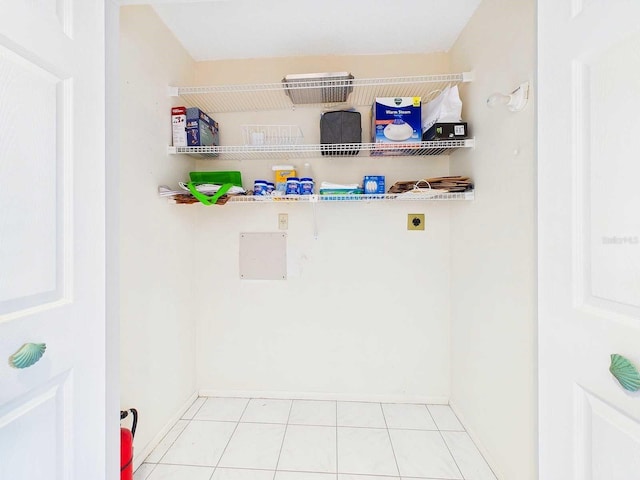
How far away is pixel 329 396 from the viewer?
6.73ft

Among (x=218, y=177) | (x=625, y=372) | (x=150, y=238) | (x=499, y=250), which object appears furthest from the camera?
(x=218, y=177)

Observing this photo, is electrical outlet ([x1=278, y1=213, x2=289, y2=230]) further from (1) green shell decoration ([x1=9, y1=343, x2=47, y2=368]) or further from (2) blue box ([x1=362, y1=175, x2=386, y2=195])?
(1) green shell decoration ([x1=9, y1=343, x2=47, y2=368])

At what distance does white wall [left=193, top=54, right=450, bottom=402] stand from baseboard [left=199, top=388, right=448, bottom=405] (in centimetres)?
1

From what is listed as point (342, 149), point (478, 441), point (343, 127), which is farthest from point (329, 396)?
point (343, 127)

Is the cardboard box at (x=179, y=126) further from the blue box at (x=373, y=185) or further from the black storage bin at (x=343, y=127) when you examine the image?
the blue box at (x=373, y=185)

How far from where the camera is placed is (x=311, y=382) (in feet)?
6.79

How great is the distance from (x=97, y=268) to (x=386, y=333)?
177cm

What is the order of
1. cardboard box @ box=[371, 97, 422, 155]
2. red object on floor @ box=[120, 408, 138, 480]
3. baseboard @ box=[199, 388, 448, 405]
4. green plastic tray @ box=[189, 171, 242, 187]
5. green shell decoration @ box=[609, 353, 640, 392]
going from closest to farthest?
1. green shell decoration @ box=[609, 353, 640, 392]
2. red object on floor @ box=[120, 408, 138, 480]
3. cardboard box @ box=[371, 97, 422, 155]
4. green plastic tray @ box=[189, 171, 242, 187]
5. baseboard @ box=[199, 388, 448, 405]

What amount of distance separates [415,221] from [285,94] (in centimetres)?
124

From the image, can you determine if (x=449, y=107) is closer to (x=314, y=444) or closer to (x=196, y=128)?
(x=196, y=128)

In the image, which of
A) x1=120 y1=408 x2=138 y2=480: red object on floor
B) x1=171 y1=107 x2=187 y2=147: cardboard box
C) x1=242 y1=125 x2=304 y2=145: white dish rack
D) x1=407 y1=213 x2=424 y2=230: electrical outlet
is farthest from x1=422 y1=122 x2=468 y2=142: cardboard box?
x1=120 y1=408 x2=138 y2=480: red object on floor

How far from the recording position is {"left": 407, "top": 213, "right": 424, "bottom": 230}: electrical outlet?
201 centimetres

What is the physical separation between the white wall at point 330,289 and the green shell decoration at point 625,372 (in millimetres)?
1494

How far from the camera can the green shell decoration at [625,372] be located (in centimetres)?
50
